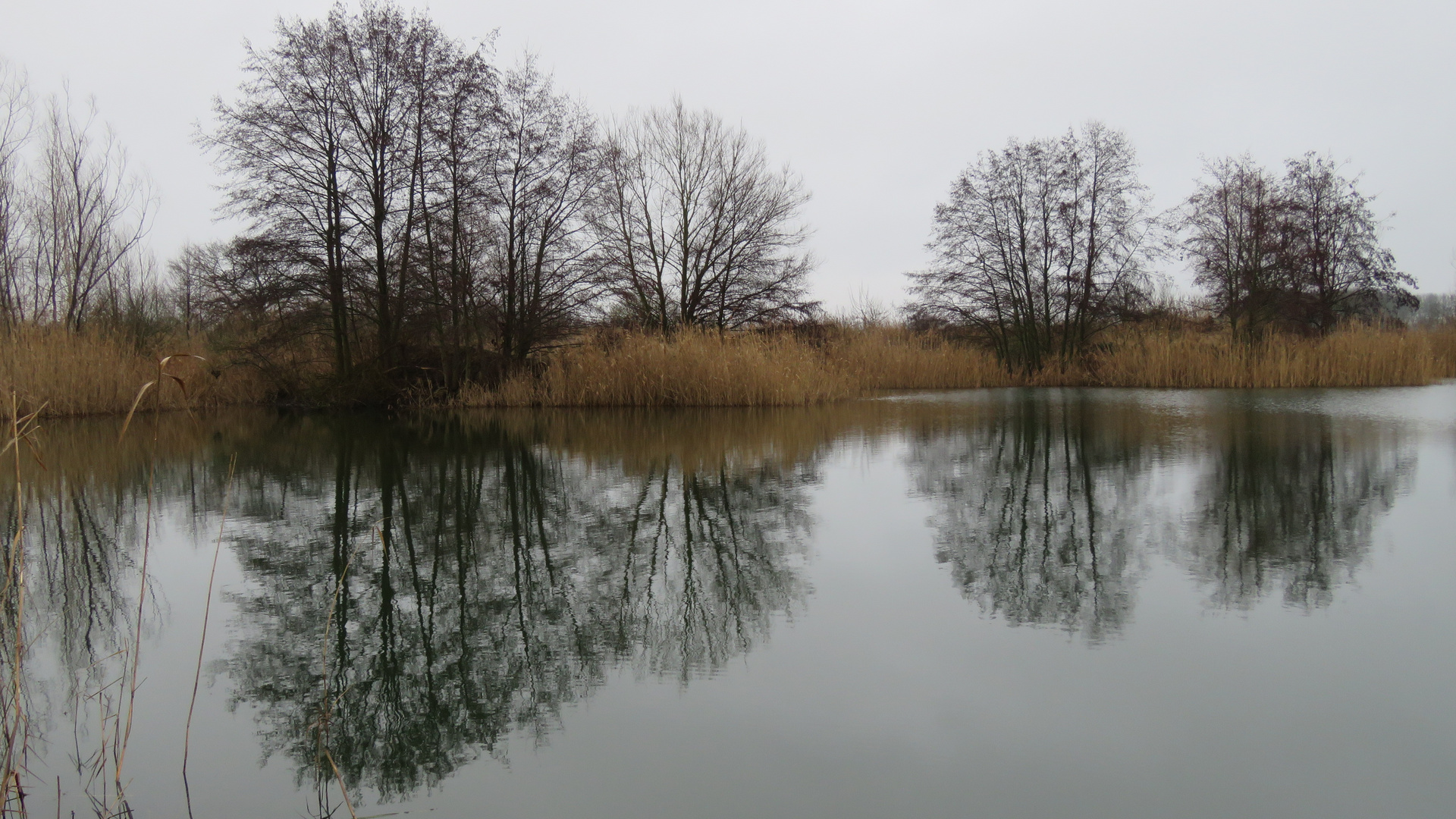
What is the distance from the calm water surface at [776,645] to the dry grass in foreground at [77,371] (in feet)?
28.8

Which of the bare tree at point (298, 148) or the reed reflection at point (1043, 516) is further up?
the bare tree at point (298, 148)

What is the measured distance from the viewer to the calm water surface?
1.90 metres

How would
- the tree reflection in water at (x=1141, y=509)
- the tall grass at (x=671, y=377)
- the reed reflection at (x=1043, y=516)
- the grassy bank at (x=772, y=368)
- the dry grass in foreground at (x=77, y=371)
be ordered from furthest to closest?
1. the tall grass at (x=671, y=377)
2. the grassy bank at (x=772, y=368)
3. the dry grass in foreground at (x=77, y=371)
4. the tree reflection in water at (x=1141, y=509)
5. the reed reflection at (x=1043, y=516)

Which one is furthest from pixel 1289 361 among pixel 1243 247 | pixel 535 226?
pixel 535 226

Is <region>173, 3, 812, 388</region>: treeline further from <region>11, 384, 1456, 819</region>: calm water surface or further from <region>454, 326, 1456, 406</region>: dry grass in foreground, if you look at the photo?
<region>11, 384, 1456, 819</region>: calm water surface

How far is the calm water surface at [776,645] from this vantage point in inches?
74.7

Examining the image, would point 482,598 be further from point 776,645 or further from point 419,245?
point 419,245

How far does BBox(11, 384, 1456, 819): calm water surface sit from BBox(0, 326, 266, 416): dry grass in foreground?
8.77 meters

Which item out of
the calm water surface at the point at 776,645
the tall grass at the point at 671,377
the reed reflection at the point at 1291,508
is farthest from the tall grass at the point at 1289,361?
the calm water surface at the point at 776,645

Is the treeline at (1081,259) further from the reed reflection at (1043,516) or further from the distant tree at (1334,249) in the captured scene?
the reed reflection at (1043,516)

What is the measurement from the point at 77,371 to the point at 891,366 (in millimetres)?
17192

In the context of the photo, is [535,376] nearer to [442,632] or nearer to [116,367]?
[116,367]

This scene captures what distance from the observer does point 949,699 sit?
2.27 metres

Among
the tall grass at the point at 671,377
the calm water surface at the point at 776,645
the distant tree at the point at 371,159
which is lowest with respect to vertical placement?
the calm water surface at the point at 776,645
